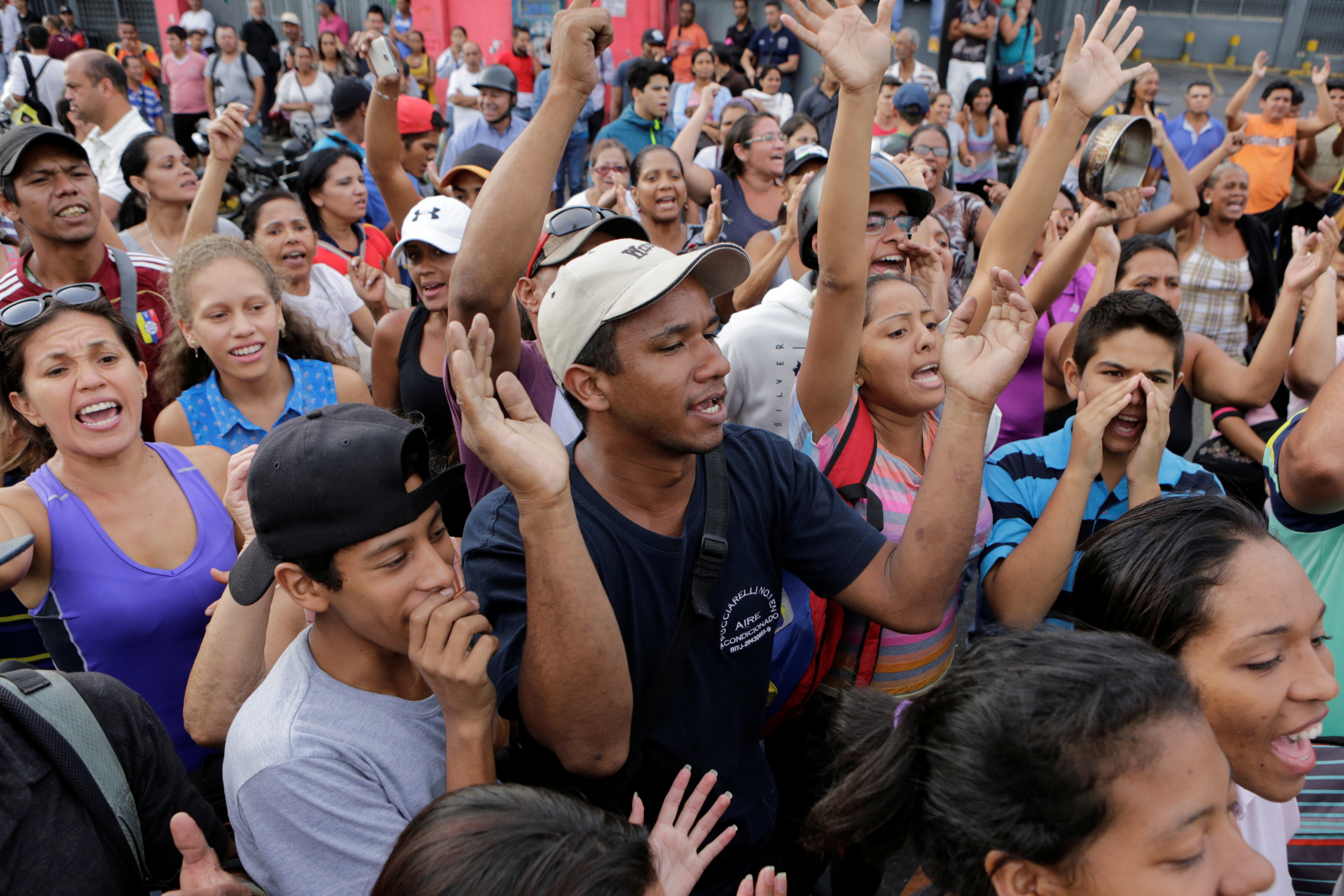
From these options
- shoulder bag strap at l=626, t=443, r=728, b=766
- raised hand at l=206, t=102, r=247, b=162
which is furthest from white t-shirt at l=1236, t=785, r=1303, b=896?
raised hand at l=206, t=102, r=247, b=162

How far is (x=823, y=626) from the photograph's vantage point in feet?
7.42

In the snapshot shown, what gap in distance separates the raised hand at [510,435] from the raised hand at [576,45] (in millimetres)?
895

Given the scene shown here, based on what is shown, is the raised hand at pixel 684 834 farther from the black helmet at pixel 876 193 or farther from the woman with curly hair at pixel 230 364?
the woman with curly hair at pixel 230 364

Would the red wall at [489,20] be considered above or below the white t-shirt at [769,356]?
above

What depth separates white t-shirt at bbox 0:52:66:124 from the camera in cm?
818

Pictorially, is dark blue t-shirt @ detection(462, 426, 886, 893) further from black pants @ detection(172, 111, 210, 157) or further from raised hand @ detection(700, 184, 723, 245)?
black pants @ detection(172, 111, 210, 157)

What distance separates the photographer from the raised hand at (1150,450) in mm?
2250

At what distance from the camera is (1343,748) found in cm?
184

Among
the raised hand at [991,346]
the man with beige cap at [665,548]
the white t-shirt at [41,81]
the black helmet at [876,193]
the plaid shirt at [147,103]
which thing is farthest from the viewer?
the plaid shirt at [147,103]

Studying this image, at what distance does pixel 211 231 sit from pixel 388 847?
135 inches

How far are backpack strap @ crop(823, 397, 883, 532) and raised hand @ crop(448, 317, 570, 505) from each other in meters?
0.91

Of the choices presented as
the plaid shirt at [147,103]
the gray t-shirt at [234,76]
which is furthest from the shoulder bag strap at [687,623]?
the gray t-shirt at [234,76]

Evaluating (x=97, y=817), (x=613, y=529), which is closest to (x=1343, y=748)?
(x=613, y=529)

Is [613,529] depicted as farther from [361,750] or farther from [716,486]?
[361,750]
